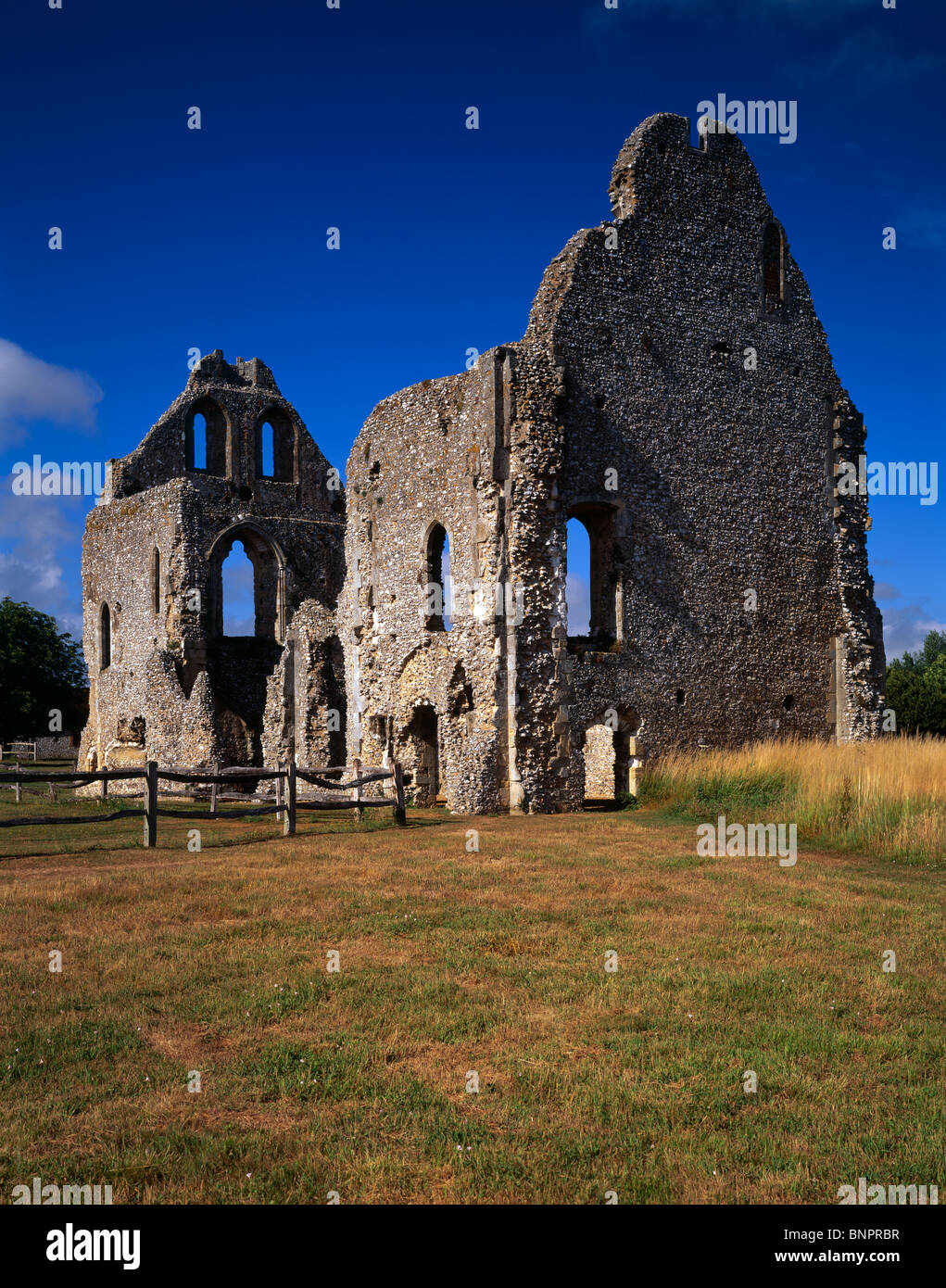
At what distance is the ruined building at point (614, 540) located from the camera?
722 inches

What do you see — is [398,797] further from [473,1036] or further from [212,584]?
[212,584]

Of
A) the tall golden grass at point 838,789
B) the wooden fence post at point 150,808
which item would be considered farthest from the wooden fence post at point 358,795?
the tall golden grass at point 838,789

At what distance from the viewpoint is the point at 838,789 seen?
1384 centimetres

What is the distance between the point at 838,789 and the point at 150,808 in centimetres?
914

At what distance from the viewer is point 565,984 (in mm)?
6684

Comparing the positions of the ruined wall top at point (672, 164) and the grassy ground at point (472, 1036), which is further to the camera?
the ruined wall top at point (672, 164)

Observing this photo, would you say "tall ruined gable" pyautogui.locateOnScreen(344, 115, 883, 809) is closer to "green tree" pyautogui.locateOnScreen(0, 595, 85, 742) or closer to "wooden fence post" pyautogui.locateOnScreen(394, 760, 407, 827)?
"wooden fence post" pyautogui.locateOnScreen(394, 760, 407, 827)

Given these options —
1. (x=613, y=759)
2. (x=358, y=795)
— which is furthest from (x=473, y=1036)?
(x=613, y=759)

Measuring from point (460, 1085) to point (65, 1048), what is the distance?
7.15ft

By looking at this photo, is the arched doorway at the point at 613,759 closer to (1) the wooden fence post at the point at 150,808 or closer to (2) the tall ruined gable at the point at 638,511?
(2) the tall ruined gable at the point at 638,511

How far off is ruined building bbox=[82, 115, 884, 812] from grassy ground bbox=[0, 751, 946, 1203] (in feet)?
27.1

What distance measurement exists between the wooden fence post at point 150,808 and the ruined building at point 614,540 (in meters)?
5.83
